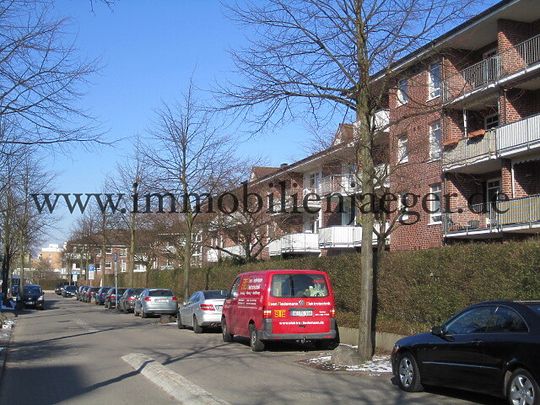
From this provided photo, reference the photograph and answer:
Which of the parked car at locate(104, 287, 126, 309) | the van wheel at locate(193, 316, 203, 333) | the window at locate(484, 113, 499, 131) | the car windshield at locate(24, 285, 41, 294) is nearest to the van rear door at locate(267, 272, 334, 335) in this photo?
the van wheel at locate(193, 316, 203, 333)

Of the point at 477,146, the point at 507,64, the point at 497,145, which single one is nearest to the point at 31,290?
the point at 477,146

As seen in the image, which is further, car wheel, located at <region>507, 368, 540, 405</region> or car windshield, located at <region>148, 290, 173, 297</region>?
car windshield, located at <region>148, 290, 173, 297</region>

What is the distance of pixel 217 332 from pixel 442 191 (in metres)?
12.4

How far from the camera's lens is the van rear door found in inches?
583

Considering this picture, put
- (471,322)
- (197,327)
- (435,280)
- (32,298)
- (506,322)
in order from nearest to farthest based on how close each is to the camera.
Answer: (506,322) → (471,322) → (435,280) → (197,327) → (32,298)

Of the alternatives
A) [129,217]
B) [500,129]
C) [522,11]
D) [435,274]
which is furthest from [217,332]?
[129,217]

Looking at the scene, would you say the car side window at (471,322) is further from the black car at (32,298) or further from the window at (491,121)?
the black car at (32,298)

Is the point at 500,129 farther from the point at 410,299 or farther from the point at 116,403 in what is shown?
the point at 116,403

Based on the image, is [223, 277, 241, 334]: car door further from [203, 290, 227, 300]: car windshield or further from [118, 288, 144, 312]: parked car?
[118, 288, 144, 312]: parked car

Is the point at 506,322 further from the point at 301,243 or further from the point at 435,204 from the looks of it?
the point at 301,243

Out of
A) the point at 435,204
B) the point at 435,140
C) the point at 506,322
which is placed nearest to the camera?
the point at 506,322

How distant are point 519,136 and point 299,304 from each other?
13.0 m

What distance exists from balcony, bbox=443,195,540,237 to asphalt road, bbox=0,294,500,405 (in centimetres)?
1143

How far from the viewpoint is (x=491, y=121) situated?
27.8m
